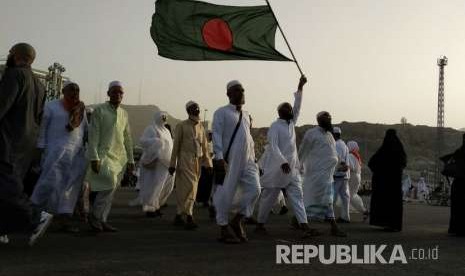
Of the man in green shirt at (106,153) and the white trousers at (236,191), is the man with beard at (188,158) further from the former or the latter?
the white trousers at (236,191)

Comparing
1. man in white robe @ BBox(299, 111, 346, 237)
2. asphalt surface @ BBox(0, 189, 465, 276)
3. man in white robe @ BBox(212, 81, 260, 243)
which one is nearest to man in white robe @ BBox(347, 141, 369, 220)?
man in white robe @ BBox(299, 111, 346, 237)

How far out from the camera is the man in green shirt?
647cm

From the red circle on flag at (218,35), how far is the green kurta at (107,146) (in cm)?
147

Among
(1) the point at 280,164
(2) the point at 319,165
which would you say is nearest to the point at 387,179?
(2) the point at 319,165

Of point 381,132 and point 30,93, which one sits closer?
point 30,93

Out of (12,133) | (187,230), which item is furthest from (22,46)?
(187,230)

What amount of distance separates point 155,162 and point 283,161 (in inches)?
138

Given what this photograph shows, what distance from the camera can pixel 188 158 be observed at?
8117mm

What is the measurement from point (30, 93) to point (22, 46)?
17.9 inches

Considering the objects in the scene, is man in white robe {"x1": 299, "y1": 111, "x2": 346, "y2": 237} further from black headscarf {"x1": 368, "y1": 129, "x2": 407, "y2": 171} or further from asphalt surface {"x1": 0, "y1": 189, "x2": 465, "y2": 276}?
black headscarf {"x1": 368, "y1": 129, "x2": 407, "y2": 171}

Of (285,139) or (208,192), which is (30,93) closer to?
(285,139)

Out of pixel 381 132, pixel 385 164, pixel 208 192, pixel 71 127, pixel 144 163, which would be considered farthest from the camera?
pixel 381 132

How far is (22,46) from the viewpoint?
17.8 feet

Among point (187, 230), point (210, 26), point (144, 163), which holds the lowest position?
point (187, 230)
